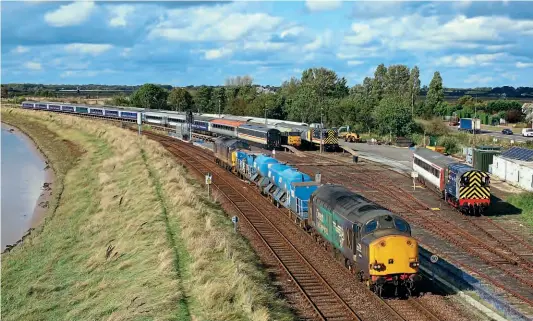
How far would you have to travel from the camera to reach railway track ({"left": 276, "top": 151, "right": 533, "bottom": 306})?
2667cm

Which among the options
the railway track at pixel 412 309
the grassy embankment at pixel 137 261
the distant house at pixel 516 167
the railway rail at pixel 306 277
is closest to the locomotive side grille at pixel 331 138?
the distant house at pixel 516 167

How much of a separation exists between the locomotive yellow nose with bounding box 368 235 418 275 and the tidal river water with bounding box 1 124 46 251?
2846cm

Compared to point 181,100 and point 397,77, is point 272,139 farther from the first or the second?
point 181,100

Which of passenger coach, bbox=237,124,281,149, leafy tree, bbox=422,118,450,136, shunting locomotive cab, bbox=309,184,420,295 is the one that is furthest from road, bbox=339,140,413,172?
shunting locomotive cab, bbox=309,184,420,295

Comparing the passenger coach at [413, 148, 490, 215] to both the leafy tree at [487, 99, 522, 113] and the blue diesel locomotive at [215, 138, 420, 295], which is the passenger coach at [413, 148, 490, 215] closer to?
the blue diesel locomotive at [215, 138, 420, 295]

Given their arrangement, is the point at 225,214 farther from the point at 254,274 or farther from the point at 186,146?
the point at 186,146

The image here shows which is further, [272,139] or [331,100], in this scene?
[331,100]

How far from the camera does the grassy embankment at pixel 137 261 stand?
68.9 ft

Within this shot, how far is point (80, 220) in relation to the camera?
42656 millimetres

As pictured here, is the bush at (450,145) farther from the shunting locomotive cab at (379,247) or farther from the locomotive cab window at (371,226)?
the locomotive cab window at (371,226)

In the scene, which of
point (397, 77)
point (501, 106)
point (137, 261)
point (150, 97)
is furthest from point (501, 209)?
point (150, 97)

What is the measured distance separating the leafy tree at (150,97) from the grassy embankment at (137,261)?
132 meters

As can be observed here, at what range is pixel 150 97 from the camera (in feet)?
609

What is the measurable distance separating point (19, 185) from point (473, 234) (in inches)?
1908
